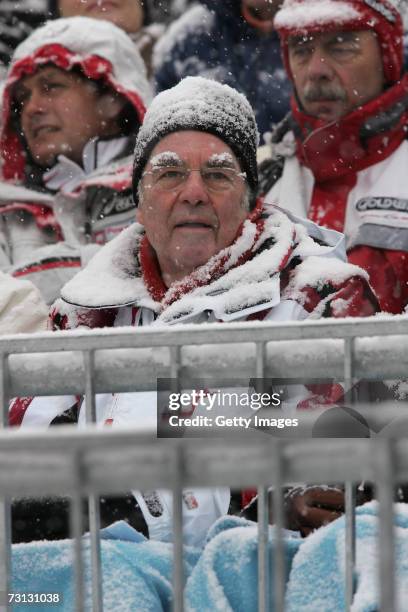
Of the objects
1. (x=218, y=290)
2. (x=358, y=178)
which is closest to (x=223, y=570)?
(x=218, y=290)

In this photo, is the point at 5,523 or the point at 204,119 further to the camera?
the point at 204,119

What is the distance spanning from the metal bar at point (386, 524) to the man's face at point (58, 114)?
279 centimetres

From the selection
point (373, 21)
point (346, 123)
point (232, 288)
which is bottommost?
point (232, 288)

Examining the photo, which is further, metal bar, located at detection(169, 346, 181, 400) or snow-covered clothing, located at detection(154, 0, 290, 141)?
snow-covered clothing, located at detection(154, 0, 290, 141)

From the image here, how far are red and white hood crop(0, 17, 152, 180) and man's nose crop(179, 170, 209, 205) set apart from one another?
112 centimetres

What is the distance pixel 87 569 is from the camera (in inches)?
63.7

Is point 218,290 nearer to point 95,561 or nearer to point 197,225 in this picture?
point 197,225

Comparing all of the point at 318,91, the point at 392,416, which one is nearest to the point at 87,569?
A: the point at 392,416

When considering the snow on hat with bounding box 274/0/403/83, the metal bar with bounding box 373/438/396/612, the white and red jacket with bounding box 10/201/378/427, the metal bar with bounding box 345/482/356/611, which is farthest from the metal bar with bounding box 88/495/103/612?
the snow on hat with bounding box 274/0/403/83

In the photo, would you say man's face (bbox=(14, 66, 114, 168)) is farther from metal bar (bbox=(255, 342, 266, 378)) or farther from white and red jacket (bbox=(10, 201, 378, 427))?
metal bar (bbox=(255, 342, 266, 378))

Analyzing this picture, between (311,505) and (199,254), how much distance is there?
0.84 meters

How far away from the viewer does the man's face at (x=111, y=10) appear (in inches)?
150

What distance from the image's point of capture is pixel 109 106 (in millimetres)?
3707

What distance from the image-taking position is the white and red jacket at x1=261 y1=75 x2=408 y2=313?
2.97m
